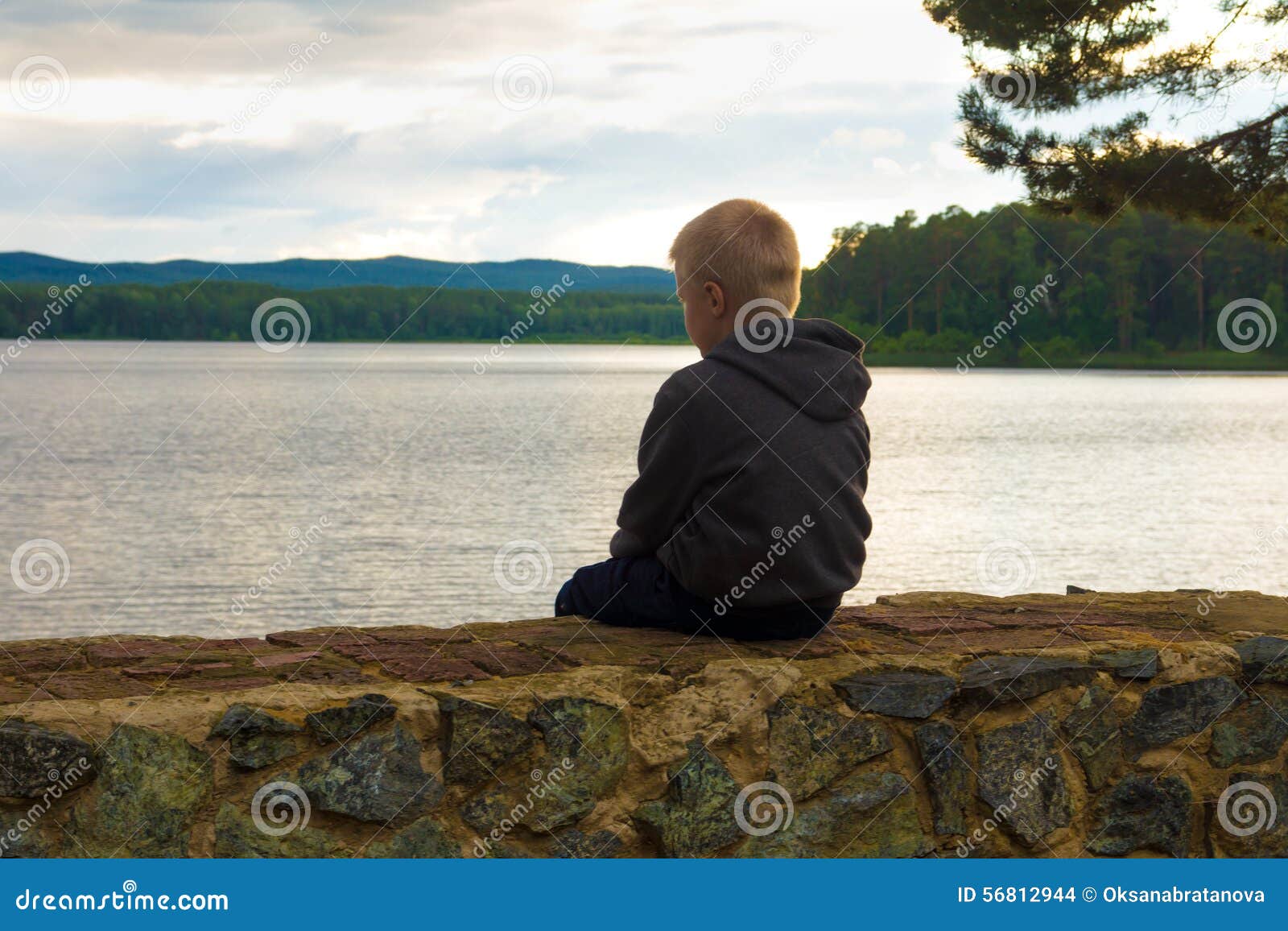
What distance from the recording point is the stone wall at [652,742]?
2.51m

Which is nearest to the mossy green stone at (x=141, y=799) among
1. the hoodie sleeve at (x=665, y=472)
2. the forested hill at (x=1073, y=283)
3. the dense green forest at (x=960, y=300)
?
the hoodie sleeve at (x=665, y=472)

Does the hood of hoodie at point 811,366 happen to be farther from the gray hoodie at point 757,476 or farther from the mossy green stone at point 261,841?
the mossy green stone at point 261,841

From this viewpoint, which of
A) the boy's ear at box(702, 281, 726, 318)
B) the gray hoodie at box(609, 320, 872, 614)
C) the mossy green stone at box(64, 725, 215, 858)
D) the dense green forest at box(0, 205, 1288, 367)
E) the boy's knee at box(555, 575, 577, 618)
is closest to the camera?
the mossy green stone at box(64, 725, 215, 858)

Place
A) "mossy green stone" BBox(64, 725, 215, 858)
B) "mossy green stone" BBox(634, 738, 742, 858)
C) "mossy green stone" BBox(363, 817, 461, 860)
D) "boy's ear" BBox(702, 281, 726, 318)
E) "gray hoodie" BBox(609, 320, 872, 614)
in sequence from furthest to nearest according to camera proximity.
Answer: "boy's ear" BBox(702, 281, 726, 318)
"gray hoodie" BBox(609, 320, 872, 614)
"mossy green stone" BBox(634, 738, 742, 858)
"mossy green stone" BBox(363, 817, 461, 860)
"mossy green stone" BBox(64, 725, 215, 858)

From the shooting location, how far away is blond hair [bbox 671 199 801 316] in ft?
9.80

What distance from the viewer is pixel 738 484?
9.50ft

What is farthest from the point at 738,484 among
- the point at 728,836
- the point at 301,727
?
the point at 301,727

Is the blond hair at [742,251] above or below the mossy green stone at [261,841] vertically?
above

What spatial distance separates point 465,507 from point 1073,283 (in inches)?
2148

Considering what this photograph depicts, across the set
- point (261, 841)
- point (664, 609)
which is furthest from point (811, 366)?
point (261, 841)

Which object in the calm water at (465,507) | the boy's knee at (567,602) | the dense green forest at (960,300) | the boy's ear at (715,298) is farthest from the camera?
the dense green forest at (960,300)

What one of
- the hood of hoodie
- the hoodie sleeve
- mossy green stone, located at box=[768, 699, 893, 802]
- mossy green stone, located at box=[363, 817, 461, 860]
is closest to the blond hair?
the hood of hoodie

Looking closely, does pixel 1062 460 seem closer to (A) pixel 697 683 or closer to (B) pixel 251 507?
(B) pixel 251 507

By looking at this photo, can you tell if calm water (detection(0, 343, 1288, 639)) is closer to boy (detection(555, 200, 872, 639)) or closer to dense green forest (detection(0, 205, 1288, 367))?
dense green forest (detection(0, 205, 1288, 367))
